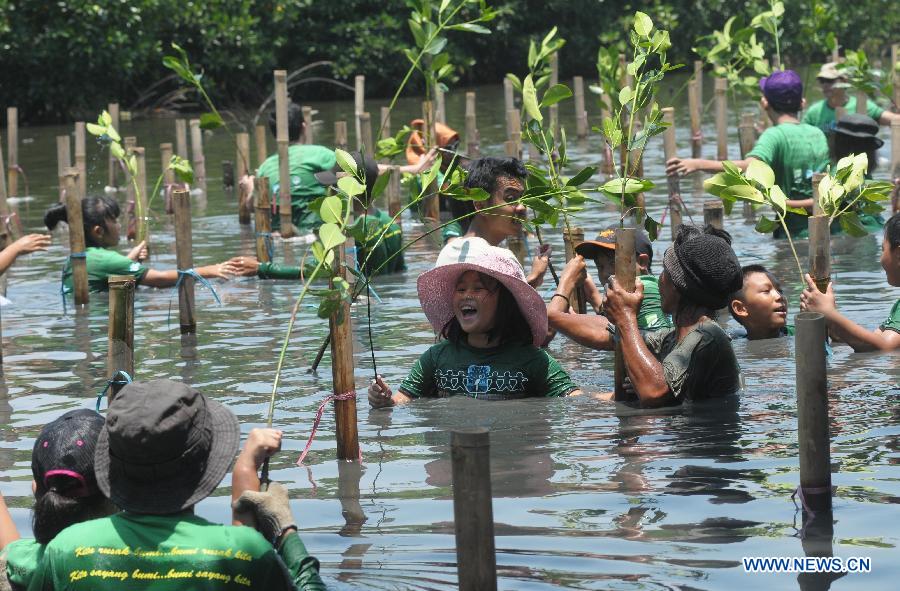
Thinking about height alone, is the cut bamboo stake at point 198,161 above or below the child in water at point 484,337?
above

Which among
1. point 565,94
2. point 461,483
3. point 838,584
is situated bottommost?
point 838,584

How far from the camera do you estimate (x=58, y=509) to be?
4.62 m

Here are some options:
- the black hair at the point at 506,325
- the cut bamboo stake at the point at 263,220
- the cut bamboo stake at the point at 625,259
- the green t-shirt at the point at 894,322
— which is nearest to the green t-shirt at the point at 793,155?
the green t-shirt at the point at 894,322

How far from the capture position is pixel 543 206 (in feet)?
23.9

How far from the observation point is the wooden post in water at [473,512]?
4.66 meters

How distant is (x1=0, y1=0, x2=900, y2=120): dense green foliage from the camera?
3025 centimetres

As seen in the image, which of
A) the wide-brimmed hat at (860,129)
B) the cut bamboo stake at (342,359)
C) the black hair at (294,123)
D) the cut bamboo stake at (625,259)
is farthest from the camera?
the black hair at (294,123)

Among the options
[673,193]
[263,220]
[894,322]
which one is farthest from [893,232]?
[263,220]

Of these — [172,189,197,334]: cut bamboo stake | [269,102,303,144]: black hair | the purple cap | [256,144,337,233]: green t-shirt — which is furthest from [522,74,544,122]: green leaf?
[269,102,303,144]: black hair

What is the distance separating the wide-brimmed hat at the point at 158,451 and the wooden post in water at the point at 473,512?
0.76 m

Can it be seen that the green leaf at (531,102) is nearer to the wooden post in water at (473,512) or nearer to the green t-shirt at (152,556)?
the wooden post in water at (473,512)

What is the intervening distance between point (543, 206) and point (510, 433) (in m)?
1.22

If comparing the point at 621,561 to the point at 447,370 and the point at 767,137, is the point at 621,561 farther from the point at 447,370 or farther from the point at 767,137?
the point at 767,137

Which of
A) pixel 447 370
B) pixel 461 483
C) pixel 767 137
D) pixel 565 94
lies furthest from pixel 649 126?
pixel 767 137
